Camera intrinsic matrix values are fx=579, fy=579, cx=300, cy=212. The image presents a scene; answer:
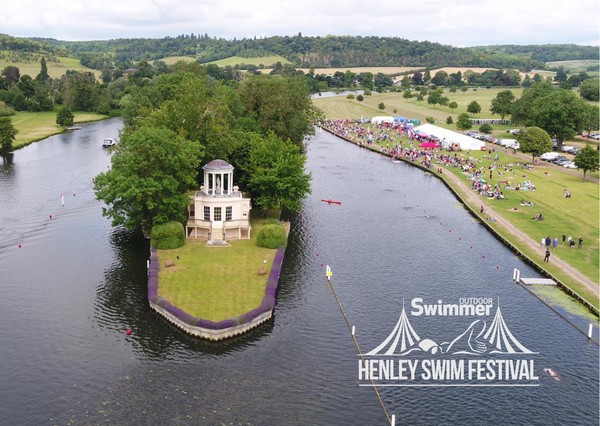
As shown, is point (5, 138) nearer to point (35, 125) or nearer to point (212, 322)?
point (35, 125)

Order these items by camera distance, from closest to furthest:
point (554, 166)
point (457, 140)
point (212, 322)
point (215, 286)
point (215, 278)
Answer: point (212, 322) → point (215, 286) → point (215, 278) → point (554, 166) → point (457, 140)

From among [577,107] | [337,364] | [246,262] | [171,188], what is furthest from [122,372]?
[577,107]

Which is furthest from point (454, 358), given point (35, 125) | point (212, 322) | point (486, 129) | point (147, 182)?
point (35, 125)

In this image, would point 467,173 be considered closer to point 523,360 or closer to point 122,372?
point 523,360

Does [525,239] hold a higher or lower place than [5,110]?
lower

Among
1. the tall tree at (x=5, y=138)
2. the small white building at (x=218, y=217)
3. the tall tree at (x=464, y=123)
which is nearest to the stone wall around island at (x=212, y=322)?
the small white building at (x=218, y=217)

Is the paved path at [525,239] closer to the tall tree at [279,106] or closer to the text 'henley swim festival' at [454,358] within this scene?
the text 'henley swim festival' at [454,358]

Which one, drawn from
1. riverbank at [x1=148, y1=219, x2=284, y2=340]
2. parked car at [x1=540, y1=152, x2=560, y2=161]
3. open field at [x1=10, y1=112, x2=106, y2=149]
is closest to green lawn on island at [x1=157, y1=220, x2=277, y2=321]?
riverbank at [x1=148, y1=219, x2=284, y2=340]
